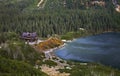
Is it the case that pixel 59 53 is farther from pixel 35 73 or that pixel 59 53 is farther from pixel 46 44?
pixel 35 73

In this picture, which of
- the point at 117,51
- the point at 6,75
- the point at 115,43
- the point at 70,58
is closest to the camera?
the point at 6,75

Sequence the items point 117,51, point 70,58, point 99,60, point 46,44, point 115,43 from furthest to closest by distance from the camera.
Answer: point 115,43 → point 46,44 → point 117,51 → point 70,58 → point 99,60

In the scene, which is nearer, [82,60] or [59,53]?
[82,60]

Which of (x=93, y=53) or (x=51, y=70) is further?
(x=93, y=53)

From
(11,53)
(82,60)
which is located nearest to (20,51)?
(11,53)

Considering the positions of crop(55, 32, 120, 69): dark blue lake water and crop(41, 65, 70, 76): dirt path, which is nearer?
crop(41, 65, 70, 76): dirt path

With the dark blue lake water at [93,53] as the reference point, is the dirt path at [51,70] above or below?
above

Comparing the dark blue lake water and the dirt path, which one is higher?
the dirt path

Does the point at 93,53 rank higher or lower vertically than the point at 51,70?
lower

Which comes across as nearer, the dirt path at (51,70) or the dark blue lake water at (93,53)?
the dirt path at (51,70)

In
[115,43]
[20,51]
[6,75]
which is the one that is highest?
[6,75]

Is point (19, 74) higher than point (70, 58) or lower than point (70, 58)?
higher
